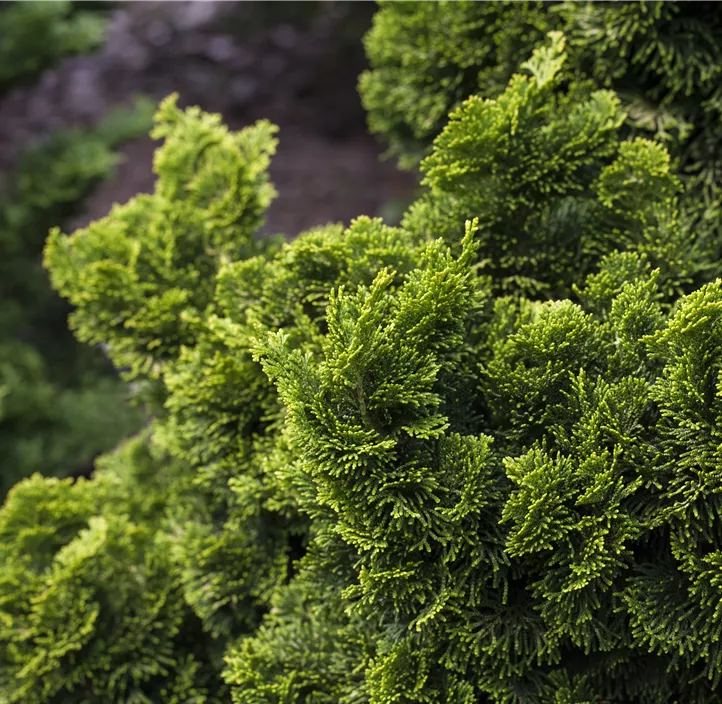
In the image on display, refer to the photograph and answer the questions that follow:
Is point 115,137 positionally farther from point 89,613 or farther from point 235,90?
point 235,90

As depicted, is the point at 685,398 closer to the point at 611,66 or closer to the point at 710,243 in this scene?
the point at 710,243

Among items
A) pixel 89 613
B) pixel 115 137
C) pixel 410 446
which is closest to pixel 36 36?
pixel 115 137

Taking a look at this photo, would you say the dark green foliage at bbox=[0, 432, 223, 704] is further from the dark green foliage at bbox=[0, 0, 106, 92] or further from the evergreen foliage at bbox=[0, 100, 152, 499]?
the dark green foliage at bbox=[0, 0, 106, 92]

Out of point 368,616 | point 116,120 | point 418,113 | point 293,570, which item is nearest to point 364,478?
point 368,616

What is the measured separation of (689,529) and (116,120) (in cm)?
523

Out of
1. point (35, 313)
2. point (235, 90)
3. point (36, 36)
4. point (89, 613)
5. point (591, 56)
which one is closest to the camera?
point (89, 613)

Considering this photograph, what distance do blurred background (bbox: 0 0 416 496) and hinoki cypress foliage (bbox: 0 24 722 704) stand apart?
2375mm

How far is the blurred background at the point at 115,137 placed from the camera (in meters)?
5.25

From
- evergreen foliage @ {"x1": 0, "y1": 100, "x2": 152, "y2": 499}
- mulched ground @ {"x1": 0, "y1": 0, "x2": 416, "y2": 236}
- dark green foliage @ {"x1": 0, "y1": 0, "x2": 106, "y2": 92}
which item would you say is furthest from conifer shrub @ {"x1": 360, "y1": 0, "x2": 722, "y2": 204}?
mulched ground @ {"x1": 0, "y1": 0, "x2": 416, "y2": 236}

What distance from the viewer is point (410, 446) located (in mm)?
1991

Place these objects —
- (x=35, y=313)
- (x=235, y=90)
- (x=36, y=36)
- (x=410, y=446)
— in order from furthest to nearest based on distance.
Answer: (x=235, y=90) < (x=35, y=313) < (x=36, y=36) < (x=410, y=446)

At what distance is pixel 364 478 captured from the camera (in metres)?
1.91

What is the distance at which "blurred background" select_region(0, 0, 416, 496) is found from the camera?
525 cm

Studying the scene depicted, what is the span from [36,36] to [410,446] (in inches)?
169
